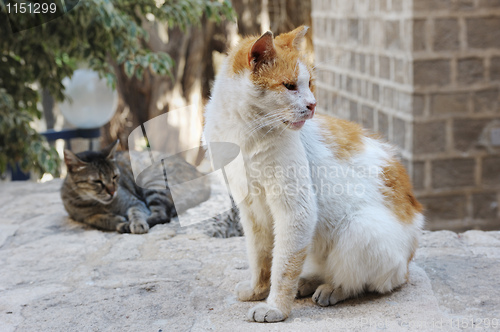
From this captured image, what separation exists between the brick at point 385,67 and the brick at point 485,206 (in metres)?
1.29

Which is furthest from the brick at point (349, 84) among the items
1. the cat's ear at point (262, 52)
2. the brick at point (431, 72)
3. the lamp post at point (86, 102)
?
the cat's ear at point (262, 52)

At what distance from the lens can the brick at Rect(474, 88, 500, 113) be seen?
429 cm

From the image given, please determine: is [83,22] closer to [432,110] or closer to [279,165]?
[279,165]

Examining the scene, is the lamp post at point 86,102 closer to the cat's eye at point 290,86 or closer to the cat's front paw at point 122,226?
the cat's front paw at point 122,226

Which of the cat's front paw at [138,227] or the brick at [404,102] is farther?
the brick at [404,102]

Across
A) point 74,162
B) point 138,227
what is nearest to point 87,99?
point 74,162

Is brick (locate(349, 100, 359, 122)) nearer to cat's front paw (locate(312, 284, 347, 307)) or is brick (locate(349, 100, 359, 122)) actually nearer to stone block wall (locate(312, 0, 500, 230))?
stone block wall (locate(312, 0, 500, 230))

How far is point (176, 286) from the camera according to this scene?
238cm

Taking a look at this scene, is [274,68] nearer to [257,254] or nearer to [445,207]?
[257,254]

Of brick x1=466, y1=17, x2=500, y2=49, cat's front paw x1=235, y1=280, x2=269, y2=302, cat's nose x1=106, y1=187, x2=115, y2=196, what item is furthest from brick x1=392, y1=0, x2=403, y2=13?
A: cat's front paw x1=235, y1=280, x2=269, y2=302

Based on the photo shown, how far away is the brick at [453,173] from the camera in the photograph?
4.40 m

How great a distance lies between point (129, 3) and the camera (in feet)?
13.7

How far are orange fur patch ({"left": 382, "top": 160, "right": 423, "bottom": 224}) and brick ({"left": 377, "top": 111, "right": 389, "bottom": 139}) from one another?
8.03 feet

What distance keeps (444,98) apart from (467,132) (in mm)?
366
